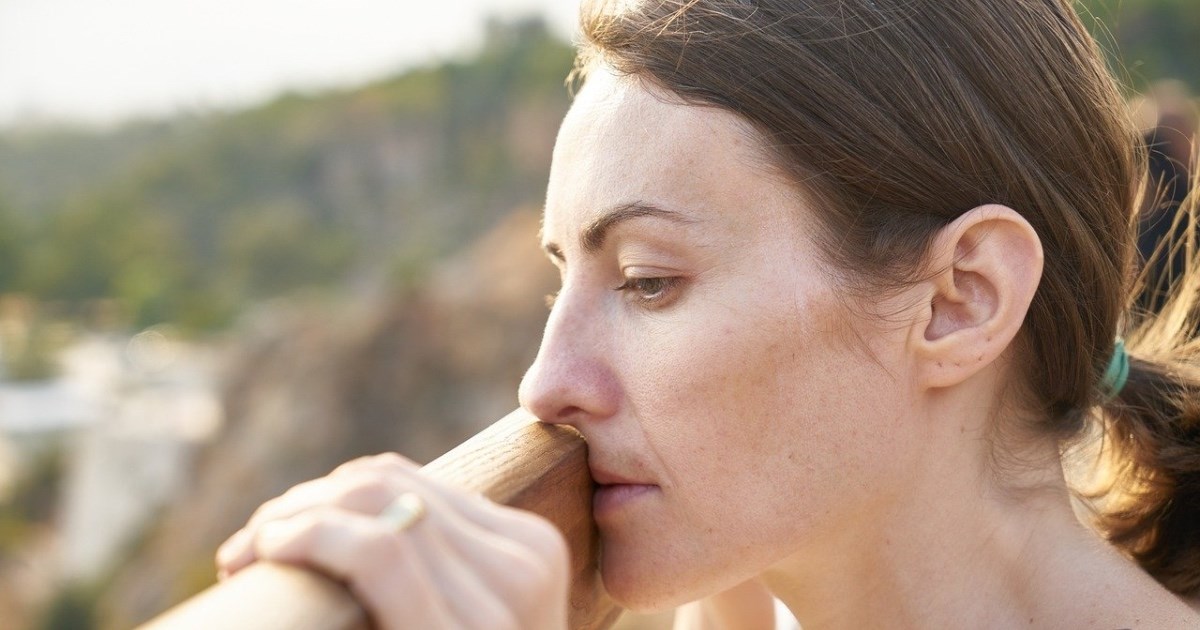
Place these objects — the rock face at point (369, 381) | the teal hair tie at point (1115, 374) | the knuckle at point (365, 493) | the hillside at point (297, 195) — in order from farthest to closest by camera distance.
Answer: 1. the hillside at point (297, 195)
2. the rock face at point (369, 381)
3. the teal hair tie at point (1115, 374)
4. the knuckle at point (365, 493)

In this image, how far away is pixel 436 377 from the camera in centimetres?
2019

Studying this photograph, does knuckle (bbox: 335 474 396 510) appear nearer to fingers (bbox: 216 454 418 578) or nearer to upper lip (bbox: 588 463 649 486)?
fingers (bbox: 216 454 418 578)

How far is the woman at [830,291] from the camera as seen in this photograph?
1.51 m

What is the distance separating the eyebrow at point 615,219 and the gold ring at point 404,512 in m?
0.66

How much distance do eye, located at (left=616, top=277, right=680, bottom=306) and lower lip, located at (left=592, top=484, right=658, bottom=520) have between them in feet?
0.83

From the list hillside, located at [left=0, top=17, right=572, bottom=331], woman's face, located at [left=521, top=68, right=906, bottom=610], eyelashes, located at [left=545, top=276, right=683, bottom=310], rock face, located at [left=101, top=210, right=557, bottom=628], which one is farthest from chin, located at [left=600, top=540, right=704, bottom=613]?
hillside, located at [left=0, top=17, right=572, bottom=331]

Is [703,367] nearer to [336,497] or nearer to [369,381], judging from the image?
[336,497]

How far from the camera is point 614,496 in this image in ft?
5.04

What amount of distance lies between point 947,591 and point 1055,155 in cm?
67

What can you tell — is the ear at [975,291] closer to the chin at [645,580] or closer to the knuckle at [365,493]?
the chin at [645,580]

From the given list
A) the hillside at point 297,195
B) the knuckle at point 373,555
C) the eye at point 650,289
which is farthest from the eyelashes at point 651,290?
the hillside at point 297,195

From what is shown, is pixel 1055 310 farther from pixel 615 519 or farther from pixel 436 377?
pixel 436 377

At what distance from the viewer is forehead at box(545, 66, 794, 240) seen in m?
1.51

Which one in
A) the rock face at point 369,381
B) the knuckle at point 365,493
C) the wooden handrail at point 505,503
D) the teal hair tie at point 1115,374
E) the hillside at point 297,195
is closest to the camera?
the wooden handrail at point 505,503
